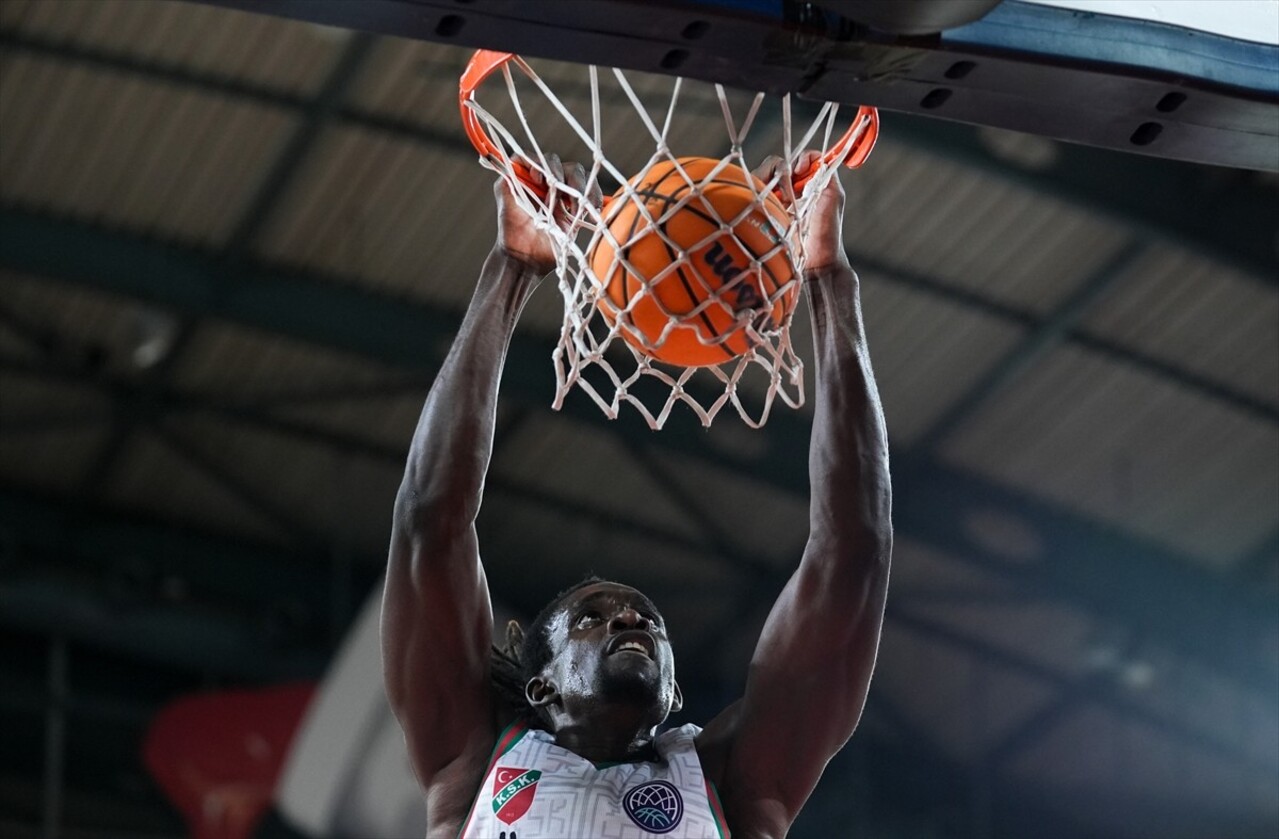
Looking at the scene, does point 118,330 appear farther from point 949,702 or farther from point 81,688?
point 949,702

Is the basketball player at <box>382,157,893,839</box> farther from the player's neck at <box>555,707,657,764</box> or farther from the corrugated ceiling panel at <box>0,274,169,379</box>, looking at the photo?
the corrugated ceiling panel at <box>0,274,169,379</box>

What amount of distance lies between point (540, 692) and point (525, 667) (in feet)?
0.44

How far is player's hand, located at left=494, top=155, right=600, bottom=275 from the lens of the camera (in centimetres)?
436

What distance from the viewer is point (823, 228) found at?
4.39m

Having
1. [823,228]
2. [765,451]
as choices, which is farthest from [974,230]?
[823,228]

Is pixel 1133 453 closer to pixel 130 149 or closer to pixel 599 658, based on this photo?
pixel 130 149

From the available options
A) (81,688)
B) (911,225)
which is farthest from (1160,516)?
(81,688)

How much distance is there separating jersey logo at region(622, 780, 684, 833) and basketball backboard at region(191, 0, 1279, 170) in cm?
155

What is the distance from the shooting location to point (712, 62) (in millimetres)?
3148

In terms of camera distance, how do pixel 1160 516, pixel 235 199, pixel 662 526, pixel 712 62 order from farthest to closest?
pixel 662 526 → pixel 1160 516 → pixel 235 199 → pixel 712 62

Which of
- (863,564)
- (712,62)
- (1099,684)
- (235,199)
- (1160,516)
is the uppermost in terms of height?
(235,199)

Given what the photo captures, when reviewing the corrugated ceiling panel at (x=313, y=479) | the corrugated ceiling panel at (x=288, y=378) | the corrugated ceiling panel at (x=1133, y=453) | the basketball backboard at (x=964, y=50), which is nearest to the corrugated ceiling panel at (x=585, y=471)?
the corrugated ceiling panel at (x=288, y=378)

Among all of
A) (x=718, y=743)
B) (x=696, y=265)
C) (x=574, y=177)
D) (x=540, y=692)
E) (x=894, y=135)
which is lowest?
(x=718, y=743)

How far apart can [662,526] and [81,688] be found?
4408 millimetres
